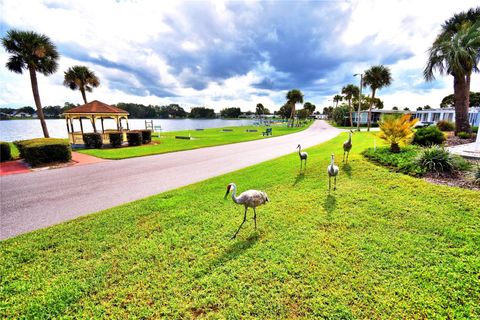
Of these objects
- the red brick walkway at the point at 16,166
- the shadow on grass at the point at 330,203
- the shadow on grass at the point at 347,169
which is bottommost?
the shadow on grass at the point at 330,203

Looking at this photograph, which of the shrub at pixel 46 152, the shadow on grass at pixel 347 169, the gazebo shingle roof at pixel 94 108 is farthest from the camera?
the gazebo shingle roof at pixel 94 108

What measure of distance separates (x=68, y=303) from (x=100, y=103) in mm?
24987

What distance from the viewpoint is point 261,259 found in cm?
381

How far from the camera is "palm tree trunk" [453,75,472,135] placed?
46.2ft

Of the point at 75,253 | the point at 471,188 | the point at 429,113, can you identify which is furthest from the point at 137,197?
the point at 429,113

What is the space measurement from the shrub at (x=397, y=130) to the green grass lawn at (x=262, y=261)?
4124 millimetres

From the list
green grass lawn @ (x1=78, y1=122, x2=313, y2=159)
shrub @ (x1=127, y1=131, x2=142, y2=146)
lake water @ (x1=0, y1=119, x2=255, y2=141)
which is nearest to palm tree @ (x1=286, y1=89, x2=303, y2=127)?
lake water @ (x1=0, y1=119, x2=255, y2=141)

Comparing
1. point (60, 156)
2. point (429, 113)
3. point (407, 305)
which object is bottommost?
point (407, 305)

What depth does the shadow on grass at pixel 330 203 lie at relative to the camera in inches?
219

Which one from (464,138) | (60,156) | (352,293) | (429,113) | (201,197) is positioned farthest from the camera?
(429,113)

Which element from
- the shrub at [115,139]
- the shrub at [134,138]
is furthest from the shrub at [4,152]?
the shrub at [134,138]

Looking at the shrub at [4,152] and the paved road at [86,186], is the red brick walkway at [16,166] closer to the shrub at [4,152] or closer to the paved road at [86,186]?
the shrub at [4,152]

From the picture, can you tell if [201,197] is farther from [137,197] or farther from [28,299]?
[28,299]

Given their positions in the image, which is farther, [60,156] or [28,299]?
[60,156]
